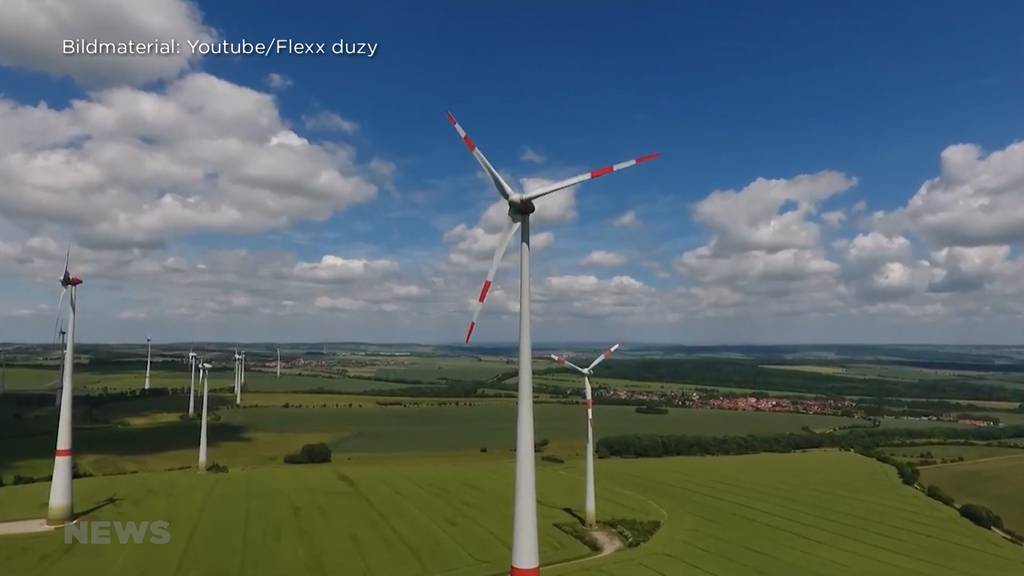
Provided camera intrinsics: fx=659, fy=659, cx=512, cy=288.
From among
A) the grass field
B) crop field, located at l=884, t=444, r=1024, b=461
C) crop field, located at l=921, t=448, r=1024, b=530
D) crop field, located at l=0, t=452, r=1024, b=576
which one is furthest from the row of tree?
crop field, located at l=0, t=452, r=1024, b=576

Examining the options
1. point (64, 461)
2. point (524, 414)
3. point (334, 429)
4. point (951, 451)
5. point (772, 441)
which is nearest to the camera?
point (524, 414)

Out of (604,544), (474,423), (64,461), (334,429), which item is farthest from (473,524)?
(474,423)

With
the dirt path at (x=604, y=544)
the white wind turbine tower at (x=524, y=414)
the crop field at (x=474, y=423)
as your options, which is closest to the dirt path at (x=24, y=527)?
the dirt path at (x=604, y=544)

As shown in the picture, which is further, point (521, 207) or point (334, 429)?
point (334, 429)

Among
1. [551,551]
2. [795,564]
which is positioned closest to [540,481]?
[551,551]

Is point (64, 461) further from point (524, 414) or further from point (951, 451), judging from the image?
point (951, 451)

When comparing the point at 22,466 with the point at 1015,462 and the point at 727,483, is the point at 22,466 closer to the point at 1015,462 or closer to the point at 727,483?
the point at 727,483
